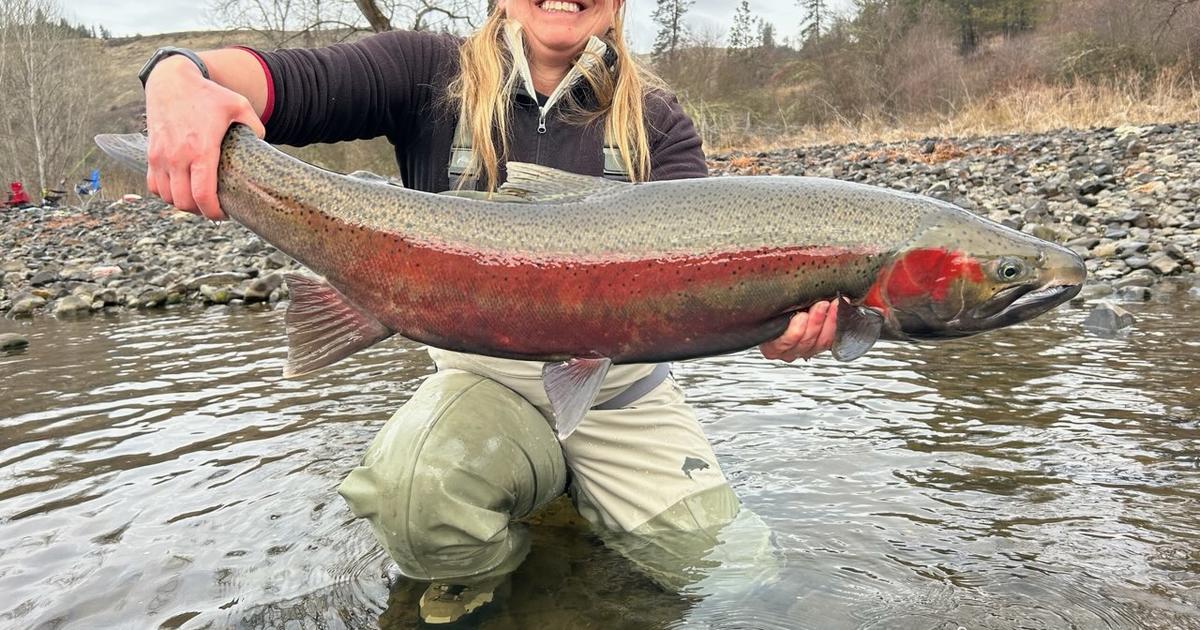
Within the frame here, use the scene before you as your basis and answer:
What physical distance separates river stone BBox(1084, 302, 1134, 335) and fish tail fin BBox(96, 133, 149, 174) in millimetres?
5694

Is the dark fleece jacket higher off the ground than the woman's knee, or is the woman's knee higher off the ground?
the dark fleece jacket

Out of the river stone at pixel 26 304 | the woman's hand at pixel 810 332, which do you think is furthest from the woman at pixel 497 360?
the river stone at pixel 26 304

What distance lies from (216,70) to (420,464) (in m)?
1.23

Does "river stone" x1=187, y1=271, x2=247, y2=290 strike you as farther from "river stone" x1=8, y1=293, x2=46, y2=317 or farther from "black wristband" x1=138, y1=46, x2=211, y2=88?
"black wristband" x1=138, y1=46, x2=211, y2=88

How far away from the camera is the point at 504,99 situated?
2.93 meters

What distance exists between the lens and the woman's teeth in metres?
2.93

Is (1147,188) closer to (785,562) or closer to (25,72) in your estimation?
(785,562)

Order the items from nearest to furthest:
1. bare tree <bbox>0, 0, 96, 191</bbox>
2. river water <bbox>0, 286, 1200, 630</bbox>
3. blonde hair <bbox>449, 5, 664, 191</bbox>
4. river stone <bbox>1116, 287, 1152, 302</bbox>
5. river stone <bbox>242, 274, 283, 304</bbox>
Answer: river water <bbox>0, 286, 1200, 630</bbox>
blonde hair <bbox>449, 5, 664, 191</bbox>
river stone <bbox>1116, 287, 1152, 302</bbox>
river stone <bbox>242, 274, 283, 304</bbox>
bare tree <bbox>0, 0, 96, 191</bbox>

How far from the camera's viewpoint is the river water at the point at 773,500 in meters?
2.54

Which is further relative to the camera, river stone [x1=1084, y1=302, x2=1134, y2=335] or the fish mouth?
river stone [x1=1084, y1=302, x2=1134, y2=335]

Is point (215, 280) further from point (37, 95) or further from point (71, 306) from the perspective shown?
point (37, 95)

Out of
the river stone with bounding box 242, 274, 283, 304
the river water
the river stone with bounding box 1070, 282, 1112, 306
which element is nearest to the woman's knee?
the river water

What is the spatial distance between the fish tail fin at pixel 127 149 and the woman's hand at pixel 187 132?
35mm

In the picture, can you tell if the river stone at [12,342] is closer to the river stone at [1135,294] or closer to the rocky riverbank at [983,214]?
the rocky riverbank at [983,214]
